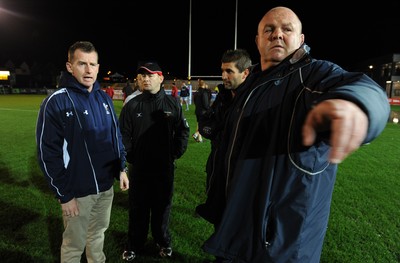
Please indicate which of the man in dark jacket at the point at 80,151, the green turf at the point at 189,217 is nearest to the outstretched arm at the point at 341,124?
the man in dark jacket at the point at 80,151

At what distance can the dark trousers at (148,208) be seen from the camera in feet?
11.0

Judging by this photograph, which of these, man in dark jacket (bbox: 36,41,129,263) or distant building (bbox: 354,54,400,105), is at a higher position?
distant building (bbox: 354,54,400,105)

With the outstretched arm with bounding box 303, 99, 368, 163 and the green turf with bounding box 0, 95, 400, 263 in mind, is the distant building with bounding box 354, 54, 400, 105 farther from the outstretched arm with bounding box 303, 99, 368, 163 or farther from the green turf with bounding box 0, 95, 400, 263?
the outstretched arm with bounding box 303, 99, 368, 163

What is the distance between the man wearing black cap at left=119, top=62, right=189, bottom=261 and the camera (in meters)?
3.31

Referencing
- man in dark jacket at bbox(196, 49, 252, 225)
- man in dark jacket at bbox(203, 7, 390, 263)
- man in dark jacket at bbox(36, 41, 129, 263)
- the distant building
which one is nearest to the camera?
man in dark jacket at bbox(203, 7, 390, 263)

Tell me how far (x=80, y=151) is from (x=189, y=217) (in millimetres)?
2325

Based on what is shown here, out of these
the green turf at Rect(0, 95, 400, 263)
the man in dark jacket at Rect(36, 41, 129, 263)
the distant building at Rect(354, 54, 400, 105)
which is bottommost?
the green turf at Rect(0, 95, 400, 263)

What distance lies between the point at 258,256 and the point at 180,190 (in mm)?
4076

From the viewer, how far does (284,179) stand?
1324mm

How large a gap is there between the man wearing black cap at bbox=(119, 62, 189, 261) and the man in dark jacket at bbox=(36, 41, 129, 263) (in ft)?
1.41

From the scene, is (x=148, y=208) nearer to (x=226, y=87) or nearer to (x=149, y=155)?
(x=149, y=155)

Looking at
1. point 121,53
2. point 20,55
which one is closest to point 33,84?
point 20,55

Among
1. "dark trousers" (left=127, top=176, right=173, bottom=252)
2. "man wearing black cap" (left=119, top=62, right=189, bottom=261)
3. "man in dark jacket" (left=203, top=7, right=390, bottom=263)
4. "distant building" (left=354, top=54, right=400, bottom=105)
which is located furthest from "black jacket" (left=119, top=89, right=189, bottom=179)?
"distant building" (left=354, top=54, right=400, bottom=105)

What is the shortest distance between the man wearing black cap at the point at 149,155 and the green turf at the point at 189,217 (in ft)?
1.07
